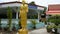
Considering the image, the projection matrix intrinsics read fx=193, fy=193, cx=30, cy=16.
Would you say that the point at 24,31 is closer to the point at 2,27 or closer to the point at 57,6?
the point at 2,27

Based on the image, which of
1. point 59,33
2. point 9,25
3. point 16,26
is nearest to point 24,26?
point 59,33

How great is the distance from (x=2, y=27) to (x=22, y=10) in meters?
9.95

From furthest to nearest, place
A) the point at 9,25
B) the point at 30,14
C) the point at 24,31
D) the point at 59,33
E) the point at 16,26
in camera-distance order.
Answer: the point at 30,14 → the point at 16,26 → the point at 9,25 → the point at 59,33 → the point at 24,31

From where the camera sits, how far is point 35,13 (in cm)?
2902

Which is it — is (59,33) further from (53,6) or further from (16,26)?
(53,6)

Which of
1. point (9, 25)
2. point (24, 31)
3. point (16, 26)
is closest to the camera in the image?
point (24, 31)

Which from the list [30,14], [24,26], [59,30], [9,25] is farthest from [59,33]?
[30,14]

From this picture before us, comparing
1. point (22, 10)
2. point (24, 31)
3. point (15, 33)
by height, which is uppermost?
point (22, 10)

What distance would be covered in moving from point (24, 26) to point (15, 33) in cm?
652

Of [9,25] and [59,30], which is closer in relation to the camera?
[59,30]

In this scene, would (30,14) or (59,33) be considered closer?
(59,33)

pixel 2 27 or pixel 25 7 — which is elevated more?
pixel 25 7

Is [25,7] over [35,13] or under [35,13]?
over

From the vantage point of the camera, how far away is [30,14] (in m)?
28.9
